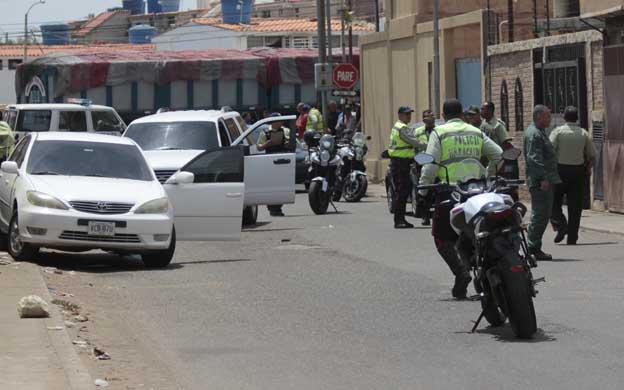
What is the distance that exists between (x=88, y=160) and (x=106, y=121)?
16.1 metres

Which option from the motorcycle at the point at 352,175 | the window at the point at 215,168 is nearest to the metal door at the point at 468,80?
the motorcycle at the point at 352,175

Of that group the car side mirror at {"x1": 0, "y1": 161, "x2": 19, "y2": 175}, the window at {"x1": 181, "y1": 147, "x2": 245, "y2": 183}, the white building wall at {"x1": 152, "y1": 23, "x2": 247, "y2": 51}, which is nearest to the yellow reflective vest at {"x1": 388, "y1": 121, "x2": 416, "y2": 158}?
the window at {"x1": 181, "y1": 147, "x2": 245, "y2": 183}

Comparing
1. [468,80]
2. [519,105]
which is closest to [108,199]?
[519,105]

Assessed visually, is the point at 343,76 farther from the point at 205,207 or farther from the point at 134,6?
the point at 134,6

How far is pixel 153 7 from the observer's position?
5162 inches

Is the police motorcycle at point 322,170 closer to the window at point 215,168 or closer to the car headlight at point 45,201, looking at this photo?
the window at point 215,168

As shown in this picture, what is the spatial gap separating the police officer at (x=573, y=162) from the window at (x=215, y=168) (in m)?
4.23

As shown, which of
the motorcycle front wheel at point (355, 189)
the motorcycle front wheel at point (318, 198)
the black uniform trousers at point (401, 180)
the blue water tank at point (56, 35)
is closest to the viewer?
the black uniform trousers at point (401, 180)

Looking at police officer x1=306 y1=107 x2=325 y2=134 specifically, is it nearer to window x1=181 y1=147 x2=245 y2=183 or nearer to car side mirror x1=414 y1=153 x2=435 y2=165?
window x1=181 y1=147 x2=245 y2=183

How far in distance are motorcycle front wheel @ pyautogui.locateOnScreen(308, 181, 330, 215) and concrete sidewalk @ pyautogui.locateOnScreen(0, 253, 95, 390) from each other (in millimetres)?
12475

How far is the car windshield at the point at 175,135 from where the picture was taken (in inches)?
918

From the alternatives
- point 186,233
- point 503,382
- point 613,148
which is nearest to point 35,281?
point 186,233

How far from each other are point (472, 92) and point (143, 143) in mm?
11326

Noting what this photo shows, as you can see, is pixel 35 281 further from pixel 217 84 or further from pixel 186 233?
pixel 217 84
